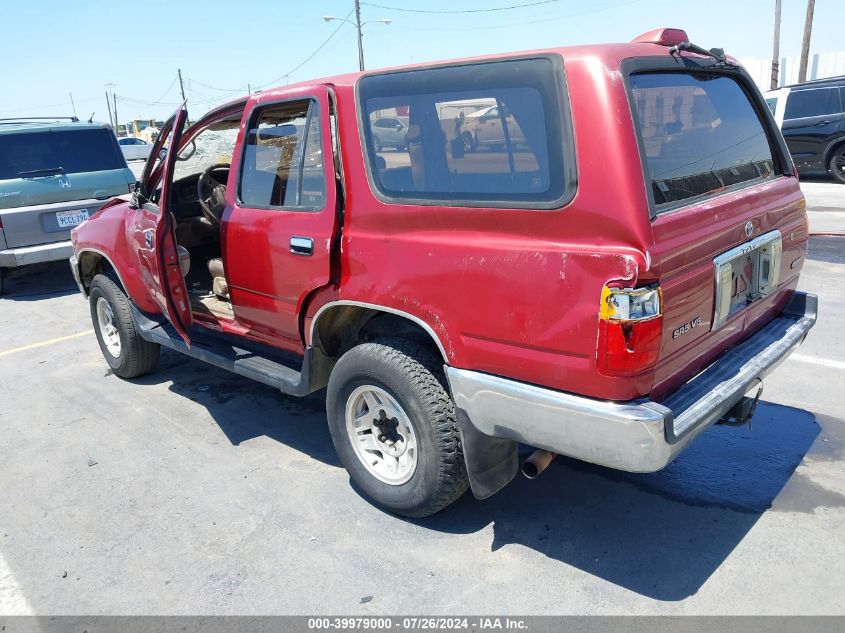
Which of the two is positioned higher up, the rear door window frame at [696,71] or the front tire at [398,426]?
the rear door window frame at [696,71]

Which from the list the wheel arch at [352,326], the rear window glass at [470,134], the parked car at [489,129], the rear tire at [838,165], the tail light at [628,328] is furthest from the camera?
the rear tire at [838,165]

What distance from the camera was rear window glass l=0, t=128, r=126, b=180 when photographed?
7920 mm

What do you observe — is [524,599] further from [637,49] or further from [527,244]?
[637,49]

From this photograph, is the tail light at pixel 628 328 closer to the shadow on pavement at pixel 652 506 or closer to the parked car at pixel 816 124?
the shadow on pavement at pixel 652 506

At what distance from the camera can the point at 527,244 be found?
2.53 m

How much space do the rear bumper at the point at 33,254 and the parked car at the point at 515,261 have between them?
4832 millimetres

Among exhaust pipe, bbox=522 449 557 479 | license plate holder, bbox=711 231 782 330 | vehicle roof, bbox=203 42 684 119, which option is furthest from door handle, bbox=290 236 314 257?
license plate holder, bbox=711 231 782 330

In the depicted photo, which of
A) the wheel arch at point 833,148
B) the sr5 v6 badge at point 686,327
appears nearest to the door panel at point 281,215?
the sr5 v6 badge at point 686,327

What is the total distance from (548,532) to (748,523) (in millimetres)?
930

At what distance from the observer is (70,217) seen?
8.19 meters

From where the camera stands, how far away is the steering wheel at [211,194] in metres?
5.03

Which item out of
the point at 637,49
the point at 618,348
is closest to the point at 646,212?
the point at 618,348

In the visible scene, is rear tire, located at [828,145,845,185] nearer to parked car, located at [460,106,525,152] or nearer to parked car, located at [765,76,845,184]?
parked car, located at [765,76,845,184]

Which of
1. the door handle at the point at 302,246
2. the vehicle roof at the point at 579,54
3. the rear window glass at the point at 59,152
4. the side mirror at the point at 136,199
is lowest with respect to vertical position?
the door handle at the point at 302,246
